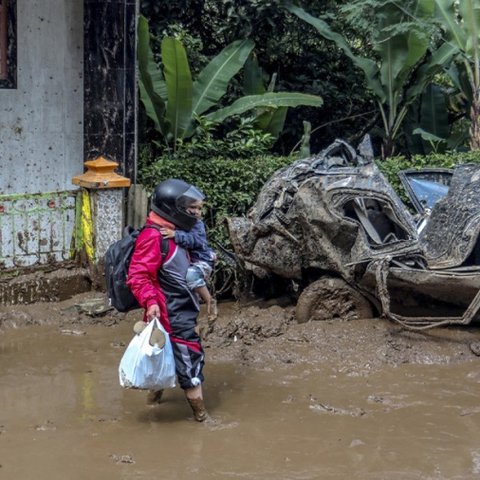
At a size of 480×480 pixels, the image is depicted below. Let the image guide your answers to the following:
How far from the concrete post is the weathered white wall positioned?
48cm

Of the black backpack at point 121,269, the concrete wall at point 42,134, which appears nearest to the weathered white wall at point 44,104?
the concrete wall at point 42,134

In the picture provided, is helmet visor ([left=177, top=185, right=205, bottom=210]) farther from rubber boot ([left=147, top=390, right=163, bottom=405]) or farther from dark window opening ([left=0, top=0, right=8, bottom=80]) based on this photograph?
dark window opening ([left=0, top=0, right=8, bottom=80])

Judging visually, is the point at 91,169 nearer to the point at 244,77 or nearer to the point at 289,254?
the point at 289,254

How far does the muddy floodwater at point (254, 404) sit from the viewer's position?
6.00 metres

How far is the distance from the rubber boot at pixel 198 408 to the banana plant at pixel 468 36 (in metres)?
6.58

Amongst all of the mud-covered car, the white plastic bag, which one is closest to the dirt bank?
the mud-covered car

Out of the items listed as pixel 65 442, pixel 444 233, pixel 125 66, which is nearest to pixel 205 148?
pixel 125 66

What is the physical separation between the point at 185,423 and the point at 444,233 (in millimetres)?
3219

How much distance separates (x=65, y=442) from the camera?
6266mm

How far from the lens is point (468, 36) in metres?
11.8

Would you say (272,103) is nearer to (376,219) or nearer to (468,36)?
(468,36)

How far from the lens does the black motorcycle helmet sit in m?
6.46

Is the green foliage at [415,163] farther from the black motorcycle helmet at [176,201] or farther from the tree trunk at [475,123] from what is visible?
the black motorcycle helmet at [176,201]

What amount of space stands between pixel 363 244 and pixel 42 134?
11.7 ft
